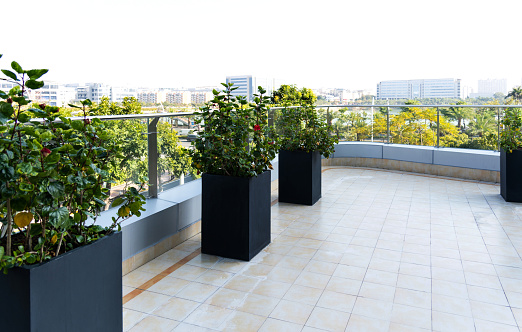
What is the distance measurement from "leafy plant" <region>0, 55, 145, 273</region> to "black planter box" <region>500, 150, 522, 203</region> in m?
5.76

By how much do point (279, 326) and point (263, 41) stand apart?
54.1 meters

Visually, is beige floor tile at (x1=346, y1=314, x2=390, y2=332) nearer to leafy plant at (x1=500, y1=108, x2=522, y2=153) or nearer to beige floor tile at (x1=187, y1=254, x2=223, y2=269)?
beige floor tile at (x1=187, y1=254, x2=223, y2=269)

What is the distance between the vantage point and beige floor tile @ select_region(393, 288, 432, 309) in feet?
9.70

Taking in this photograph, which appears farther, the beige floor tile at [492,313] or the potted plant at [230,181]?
the potted plant at [230,181]

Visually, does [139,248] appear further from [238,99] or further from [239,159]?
[238,99]

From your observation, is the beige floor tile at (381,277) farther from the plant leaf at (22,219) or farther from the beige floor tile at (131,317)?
the plant leaf at (22,219)

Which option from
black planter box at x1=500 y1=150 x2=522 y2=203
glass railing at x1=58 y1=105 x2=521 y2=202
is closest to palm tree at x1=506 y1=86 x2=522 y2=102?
glass railing at x1=58 y1=105 x2=521 y2=202

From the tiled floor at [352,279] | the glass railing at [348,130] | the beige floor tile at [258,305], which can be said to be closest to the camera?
the tiled floor at [352,279]

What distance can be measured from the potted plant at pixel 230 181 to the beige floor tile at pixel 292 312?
33.8 inches

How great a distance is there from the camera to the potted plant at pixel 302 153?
5.74 m

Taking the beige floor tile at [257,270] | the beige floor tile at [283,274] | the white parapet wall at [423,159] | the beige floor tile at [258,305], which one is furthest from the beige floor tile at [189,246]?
the white parapet wall at [423,159]

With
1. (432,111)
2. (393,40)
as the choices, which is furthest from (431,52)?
(432,111)

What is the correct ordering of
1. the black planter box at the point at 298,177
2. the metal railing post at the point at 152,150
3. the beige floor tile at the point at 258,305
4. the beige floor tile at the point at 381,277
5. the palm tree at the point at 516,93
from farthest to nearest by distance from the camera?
the palm tree at the point at 516,93 → the black planter box at the point at 298,177 → the metal railing post at the point at 152,150 → the beige floor tile at the point at 381,277 → the beige floor tile at the point at 258,305

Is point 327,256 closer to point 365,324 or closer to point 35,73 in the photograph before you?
point 365,324
